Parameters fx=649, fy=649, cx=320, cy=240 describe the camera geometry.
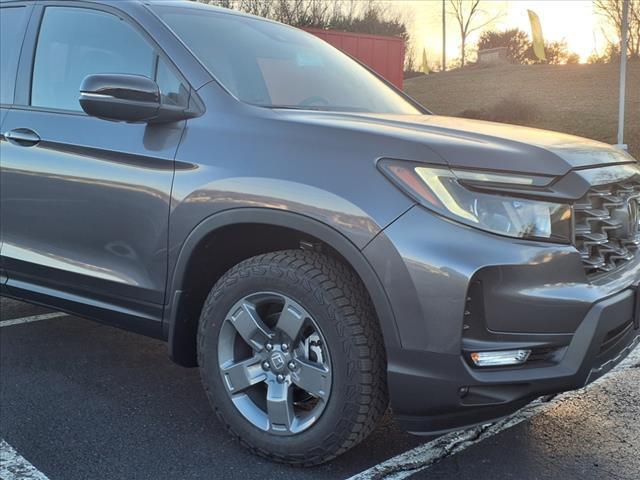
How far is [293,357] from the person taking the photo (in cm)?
241

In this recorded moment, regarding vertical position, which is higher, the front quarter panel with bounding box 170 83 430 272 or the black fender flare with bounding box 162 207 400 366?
the front quarter panel with bounding box 170 83 430 272

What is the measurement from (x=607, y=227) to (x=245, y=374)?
1.43 meters

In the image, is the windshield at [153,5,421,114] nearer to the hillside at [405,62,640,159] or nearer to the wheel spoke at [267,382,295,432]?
the wheel spoke at [267,382,295,432]

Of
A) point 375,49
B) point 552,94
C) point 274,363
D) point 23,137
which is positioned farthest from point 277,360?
point 552,94

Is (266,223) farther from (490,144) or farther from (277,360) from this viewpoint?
(490,144)

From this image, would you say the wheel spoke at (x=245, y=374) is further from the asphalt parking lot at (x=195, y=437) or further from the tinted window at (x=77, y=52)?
the tinted window at (x=77, y=52)

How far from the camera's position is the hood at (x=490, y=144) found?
2.14 m

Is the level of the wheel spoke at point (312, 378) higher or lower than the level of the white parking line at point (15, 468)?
higher

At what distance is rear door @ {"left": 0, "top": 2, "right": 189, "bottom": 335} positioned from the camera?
2691 mm

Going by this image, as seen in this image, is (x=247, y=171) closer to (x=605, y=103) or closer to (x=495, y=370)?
(x=495, y=370)

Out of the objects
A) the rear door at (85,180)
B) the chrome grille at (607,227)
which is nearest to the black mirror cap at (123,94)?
the rear door at (85,180)

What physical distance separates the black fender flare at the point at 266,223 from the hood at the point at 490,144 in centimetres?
39

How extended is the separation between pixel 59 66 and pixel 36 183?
2.14ft

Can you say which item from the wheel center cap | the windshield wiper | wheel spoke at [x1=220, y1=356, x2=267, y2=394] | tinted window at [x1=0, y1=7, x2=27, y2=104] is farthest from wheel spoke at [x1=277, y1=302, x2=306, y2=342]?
tinted window at [x1=0, y1=7, x2=27, y2=104]
